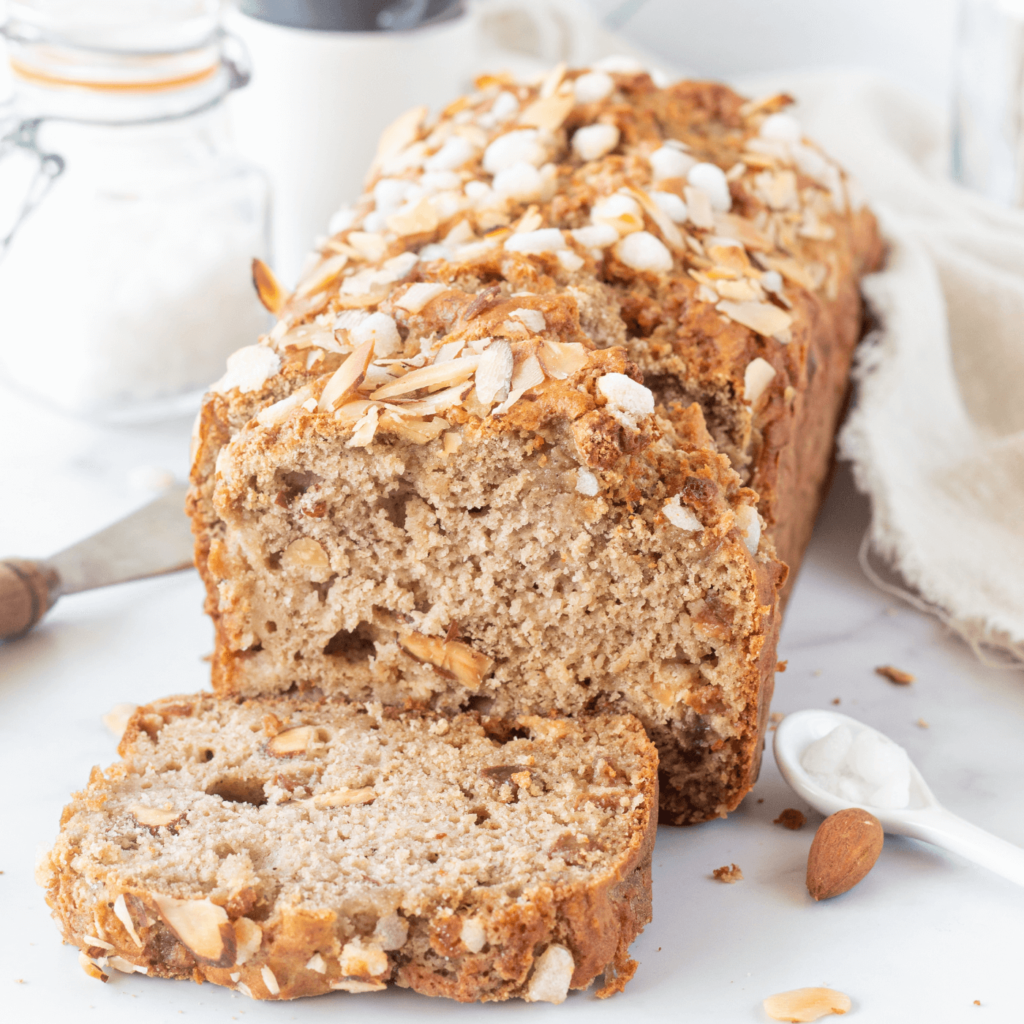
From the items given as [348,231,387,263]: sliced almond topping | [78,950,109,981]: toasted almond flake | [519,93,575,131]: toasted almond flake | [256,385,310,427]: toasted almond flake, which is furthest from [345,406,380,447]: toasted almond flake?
[519,93,575,131]: toasted almond flake

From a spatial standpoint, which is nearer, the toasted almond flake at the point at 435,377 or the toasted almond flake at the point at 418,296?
the toasted almond flake at the point at 435,377

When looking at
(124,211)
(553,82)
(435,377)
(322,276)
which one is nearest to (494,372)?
(435,377)

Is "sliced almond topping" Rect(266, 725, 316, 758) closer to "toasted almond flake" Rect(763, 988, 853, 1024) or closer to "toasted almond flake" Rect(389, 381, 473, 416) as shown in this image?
"toasted almond flake" Rect(389, 381, 473, 416)

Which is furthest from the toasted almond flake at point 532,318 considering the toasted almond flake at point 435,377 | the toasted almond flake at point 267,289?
the toasted almond flake at point 267,289

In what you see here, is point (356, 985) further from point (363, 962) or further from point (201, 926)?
point (201, 926)

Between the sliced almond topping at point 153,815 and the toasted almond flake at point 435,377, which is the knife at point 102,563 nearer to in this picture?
the sliced almond topping at point 153,815

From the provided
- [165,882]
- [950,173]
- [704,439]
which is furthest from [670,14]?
[165,882]

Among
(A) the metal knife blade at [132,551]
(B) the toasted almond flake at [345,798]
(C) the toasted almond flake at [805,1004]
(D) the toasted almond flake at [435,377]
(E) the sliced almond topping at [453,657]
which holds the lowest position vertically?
(A) the metal knife blade at [132,551]

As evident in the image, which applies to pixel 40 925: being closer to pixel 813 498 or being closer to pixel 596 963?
pixel 596 963
